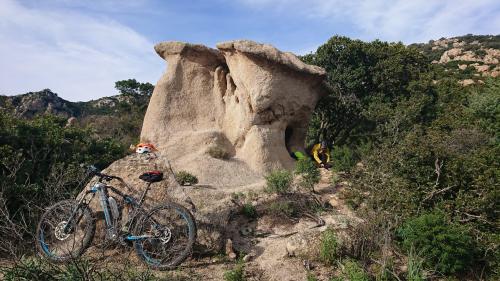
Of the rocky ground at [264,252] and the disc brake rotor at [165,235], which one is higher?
the disc brake rotor at [165,235]

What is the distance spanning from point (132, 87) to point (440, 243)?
28402mm

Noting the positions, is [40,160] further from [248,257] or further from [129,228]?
[248,257]

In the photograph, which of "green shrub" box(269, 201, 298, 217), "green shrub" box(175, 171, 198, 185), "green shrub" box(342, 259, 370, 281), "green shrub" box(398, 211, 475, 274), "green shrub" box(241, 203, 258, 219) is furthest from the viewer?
"green shrub" box(175, 171, 198, 185)

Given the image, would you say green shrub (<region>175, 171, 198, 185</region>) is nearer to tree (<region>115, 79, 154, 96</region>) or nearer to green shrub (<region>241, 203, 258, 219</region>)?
green shrub (<region>241, 203, 258, 219</region>)

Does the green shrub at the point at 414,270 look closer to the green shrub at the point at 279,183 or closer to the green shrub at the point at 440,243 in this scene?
the green shrub at the point at 440,243

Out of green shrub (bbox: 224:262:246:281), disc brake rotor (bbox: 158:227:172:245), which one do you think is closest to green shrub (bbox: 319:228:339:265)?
green shrub (bbox: 224:262:246:281)

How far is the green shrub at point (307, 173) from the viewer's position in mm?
9828

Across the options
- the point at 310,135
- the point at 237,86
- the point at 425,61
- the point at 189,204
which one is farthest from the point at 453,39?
the point at 189,204

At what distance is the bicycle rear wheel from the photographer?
5398 mm

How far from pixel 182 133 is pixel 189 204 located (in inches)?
299

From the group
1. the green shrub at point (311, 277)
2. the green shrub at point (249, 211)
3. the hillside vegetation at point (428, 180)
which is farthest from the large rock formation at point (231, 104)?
the green shrub at point (311, 277)

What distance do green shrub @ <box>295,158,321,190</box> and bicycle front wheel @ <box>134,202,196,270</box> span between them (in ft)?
15.9

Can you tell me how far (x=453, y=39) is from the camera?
2266 inches

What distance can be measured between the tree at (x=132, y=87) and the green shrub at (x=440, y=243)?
90.3ft
